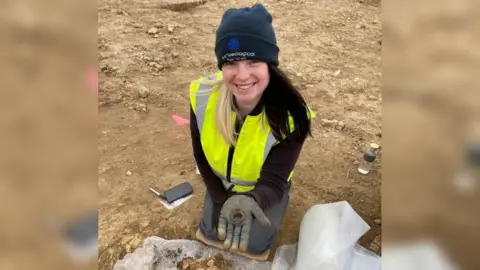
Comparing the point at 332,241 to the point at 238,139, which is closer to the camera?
the point at 238,139

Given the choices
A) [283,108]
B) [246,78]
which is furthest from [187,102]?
[246,78]

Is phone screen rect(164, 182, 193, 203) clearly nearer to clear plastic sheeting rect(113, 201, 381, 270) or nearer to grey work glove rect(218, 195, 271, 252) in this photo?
clear plastic sheeting rect(113, 201, 381, 270)

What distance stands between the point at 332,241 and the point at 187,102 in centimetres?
124

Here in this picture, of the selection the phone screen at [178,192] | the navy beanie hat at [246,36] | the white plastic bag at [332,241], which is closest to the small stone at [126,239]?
the phone screen at [178,192]

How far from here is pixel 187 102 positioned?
9.02ft

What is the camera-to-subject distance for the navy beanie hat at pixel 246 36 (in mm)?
1393

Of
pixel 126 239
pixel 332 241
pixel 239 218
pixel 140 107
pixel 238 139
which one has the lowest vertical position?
pixel 126 239

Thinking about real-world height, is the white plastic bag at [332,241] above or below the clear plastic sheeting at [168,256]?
above

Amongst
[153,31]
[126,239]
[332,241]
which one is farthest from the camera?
[153,31]

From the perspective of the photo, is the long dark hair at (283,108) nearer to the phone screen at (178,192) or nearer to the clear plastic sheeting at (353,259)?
the clear plastic sheeting at (353,259)

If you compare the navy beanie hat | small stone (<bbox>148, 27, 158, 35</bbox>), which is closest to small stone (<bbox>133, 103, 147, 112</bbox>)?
small stone (<bbox>148, 27, 158, 35</bbox>)

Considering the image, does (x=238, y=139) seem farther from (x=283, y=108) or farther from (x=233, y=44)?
(x=233, y=44)

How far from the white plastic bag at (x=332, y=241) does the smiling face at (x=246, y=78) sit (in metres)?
0.63

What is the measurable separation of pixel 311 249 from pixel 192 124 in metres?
0.64
